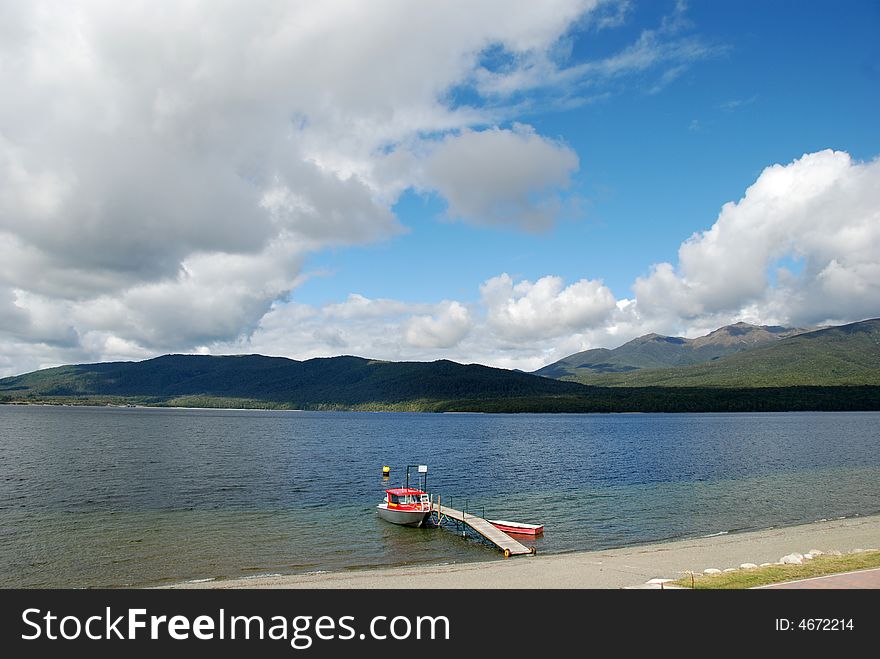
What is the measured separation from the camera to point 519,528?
145 feet

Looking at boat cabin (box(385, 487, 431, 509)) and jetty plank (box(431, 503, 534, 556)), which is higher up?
boat cabin (box(385, 487, 431, 509))

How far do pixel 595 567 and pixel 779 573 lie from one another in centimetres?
961

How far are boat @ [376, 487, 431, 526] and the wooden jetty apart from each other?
1.21 meters

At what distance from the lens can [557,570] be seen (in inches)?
1200

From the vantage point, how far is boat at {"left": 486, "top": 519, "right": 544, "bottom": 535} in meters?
43.6

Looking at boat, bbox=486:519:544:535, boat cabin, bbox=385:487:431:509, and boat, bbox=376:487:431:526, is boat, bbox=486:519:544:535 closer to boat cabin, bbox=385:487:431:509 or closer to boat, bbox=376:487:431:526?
boat, bbox=376:487:431:526

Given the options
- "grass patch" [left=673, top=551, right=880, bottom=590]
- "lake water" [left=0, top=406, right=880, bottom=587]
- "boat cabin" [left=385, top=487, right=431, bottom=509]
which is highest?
"grass patch" [left=673, top=551, right=880, bottom=590]

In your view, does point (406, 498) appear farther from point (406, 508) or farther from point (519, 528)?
point (519, 528)

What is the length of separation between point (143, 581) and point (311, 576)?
904 centimetres

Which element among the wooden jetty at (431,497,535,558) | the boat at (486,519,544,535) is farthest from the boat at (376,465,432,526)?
the boat at (486,519,544,535)

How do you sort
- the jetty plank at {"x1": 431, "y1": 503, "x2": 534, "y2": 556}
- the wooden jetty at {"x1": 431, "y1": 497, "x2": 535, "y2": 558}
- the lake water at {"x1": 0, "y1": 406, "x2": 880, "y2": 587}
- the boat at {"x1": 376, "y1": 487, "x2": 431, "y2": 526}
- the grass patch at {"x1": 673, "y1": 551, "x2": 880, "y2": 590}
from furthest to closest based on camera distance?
the boat at {"x1": 376, "y1": 487, "x2": 431, "y2": 526} < the jetty plank at {"x1": 431, "y1": 503, "x2": 534, "y2": 556} < the wooden jetty at {"x1": 431, "y1": 497, "x2": 535, "y2": 558} < the lake water at {"x1": 0, "y1": 406, "x2": 880, "y2": 587} < the grass patch at {"x1": 673, "y1": 551, "x2": 880, "y2": 590}

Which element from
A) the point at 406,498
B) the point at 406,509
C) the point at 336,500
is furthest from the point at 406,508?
the point at 336,500
